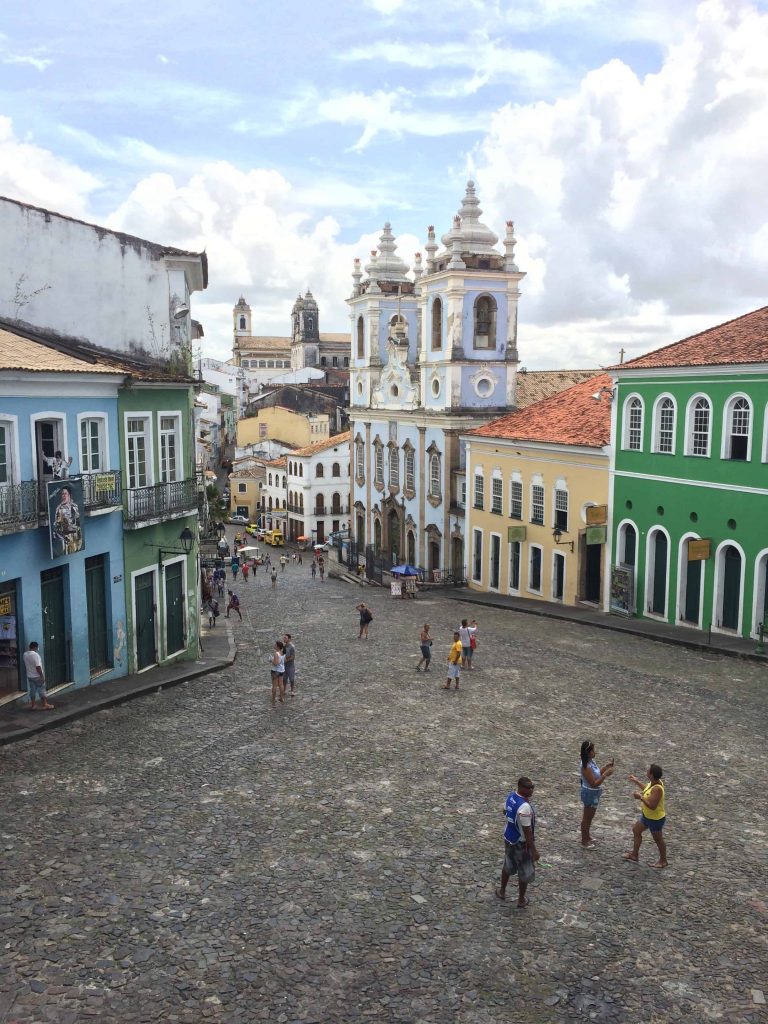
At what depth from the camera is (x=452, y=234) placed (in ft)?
144

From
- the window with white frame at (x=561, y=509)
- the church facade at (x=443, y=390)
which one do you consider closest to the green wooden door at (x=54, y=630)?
the window with white frame at (x=561, y=509)

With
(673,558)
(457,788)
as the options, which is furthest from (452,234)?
(457,788)

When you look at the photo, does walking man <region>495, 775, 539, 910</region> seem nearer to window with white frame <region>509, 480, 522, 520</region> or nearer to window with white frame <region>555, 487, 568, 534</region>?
window with white frame <region>555, 487, 568, 534</region>

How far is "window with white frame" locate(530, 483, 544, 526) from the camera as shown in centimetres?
3303

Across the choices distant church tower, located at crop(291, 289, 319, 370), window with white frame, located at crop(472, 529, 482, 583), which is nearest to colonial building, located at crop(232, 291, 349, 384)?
distant church tower, located at crop(291, 289, 319, 370)

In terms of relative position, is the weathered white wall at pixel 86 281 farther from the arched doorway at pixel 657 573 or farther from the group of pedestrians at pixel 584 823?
the group of pedestrians at pixel 584 823

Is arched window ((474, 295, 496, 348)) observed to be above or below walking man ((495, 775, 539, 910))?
above

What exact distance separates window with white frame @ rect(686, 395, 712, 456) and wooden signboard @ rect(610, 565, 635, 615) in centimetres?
444

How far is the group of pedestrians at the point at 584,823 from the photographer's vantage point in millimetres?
9211

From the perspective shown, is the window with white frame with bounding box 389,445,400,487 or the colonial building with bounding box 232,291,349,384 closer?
the window with white frame with bounding box 389,445,400,487

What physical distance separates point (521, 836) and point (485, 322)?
37019 millimetres

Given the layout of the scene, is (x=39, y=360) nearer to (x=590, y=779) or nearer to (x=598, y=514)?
(x=590, y=779)

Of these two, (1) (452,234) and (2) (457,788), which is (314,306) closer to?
(1) (452,234)

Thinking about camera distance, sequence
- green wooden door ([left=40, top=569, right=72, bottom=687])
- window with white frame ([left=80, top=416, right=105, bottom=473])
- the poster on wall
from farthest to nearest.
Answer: window with white frame ([left=80, top=416, right=105, bottom=473]) < green wooden door ([left=40, top=569, right=72, bottom=687]) < the poster on wall
